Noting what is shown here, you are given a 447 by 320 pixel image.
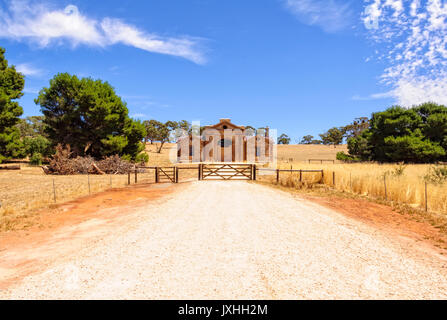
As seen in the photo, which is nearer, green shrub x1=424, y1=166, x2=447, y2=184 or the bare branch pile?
green shrub x1=424, y1=166, x2=447, y2=184

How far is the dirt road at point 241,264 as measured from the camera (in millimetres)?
4496

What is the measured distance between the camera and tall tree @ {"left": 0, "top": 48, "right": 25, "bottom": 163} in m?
35.7

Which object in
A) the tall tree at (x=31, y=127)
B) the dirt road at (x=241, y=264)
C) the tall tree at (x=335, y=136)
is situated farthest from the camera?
the tall tree at (x=335, y=136)

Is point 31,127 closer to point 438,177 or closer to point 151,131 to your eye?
point 151,131

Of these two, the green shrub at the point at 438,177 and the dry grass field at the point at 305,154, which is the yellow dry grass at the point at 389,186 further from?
the dry grass field at the point at 305,154

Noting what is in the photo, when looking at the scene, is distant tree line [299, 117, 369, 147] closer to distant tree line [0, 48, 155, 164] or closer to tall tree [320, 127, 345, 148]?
tall tree [320, 127, 345, 148]

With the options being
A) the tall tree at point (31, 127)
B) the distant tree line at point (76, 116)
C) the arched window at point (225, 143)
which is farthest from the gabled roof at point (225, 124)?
the tall tree at point (31, 127)

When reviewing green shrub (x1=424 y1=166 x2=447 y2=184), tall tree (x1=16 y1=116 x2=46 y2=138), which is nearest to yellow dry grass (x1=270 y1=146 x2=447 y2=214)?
green shrub (x1=424 y1=166 x2=447 y2=184)

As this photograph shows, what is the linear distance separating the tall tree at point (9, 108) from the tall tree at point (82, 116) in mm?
4556

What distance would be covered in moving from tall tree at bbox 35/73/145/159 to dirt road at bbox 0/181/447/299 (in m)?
29.9

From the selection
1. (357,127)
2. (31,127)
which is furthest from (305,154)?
(31,127)
